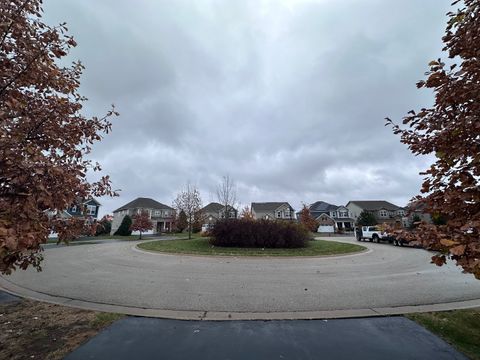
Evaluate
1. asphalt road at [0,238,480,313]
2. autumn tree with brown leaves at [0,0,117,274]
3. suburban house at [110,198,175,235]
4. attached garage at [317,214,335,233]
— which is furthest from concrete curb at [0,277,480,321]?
attached garage at [317,214,335,233]

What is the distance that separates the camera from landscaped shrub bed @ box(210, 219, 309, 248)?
801 inches

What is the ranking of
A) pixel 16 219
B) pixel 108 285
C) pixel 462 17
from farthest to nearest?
pixel 108 285, pixel 462 17, pixel 16 219

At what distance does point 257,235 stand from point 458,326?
51.4 feet

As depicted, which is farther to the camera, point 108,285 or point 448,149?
Answer: point 108,285

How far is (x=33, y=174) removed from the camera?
123 inches

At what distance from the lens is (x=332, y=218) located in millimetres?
70562

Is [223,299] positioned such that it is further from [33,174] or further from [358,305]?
[33,174]

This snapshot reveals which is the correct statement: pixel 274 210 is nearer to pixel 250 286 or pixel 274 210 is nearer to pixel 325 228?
pixel 325 228

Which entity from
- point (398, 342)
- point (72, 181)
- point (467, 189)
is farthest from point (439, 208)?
point (72, 181)

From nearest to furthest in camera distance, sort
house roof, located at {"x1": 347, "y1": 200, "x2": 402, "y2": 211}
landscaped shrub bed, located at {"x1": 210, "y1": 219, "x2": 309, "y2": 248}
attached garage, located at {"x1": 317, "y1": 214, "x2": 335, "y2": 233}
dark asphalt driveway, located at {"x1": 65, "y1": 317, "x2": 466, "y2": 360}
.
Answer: dark asphalt driveway, located at {"x1": 65, "y1": 317, "x2": 466, "y2": 360} → landscaped shrub bed, located at {"x1": 210, "y1": 219, "x2": 309, "y2": 248} → attached garage, located at {"x1": 317, "y1": 214, "x2": 335, "y2": 233} → house roof, located at {"x1": 347, "y1": 200, "x2": 402, "y2": 211}

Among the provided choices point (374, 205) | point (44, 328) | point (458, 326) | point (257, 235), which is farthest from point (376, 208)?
point (44, 328)

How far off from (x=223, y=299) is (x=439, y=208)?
520 centimetres

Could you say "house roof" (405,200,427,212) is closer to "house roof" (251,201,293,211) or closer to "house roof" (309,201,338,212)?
"house roof" (251,201,293,211)

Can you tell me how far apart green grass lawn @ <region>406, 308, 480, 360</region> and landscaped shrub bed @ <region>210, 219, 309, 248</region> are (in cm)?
1470
